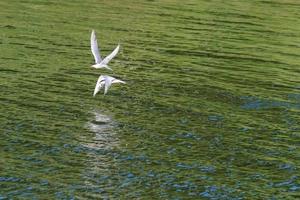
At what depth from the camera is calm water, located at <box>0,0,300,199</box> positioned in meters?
24.6

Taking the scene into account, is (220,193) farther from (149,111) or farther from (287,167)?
(149,111)

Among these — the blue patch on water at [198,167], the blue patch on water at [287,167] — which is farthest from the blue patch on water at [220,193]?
the blue patch on water at [287,167]

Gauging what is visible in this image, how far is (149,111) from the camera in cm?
3303

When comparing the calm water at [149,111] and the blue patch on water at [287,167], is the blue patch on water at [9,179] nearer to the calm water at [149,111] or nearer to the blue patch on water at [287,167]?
the calm water at [149,111]

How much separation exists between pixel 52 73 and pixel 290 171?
1792cm

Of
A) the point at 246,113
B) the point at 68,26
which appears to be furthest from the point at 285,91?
the point at 68,26

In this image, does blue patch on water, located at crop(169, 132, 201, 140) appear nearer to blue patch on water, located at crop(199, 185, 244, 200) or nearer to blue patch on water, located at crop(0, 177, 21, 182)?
blue patch on water, located at crop(199, 185, 244, 200)

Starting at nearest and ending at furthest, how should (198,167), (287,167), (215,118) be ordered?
(198,167) < (287,167) < (215,118)

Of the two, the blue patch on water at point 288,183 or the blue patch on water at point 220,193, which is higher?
the blue patch on water at point 288,183

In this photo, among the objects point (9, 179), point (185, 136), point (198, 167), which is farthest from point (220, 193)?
point (9, 179)

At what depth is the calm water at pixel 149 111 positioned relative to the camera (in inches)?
968

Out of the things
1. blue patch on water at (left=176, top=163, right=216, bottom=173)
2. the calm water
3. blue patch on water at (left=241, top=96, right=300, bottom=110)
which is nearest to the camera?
the calm water

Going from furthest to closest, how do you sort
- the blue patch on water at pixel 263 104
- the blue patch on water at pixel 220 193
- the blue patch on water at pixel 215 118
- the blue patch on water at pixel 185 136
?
the blue patch on water at pixel 263 104, the blue patch on water at pixel 215 118, the blue patch on water at pixel 185 136, the blue patch on water at pixel 220 193

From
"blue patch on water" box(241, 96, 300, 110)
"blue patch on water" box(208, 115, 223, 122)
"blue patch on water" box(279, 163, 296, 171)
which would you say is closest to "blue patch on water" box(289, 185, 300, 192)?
"blue patch on water" box(279, 163, 296, 171)
